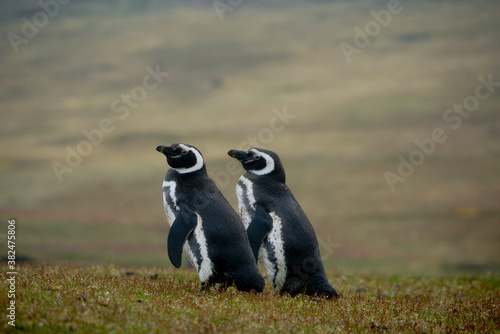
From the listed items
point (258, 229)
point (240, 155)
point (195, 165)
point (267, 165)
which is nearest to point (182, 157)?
point (195, 165)

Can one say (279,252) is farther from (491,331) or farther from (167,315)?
(491,331)

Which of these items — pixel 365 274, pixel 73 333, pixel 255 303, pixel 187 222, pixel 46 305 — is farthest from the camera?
pixel 365 274

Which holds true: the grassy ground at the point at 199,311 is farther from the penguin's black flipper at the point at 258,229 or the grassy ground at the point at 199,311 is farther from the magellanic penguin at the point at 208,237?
the penguin's black flipper at the point at 258,229

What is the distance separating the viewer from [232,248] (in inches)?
404

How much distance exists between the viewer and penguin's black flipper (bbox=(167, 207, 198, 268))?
10.1 meters

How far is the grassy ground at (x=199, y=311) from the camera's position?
7.65 m

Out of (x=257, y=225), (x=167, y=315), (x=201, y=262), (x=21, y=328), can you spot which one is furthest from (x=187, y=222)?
(x=21, y=328)

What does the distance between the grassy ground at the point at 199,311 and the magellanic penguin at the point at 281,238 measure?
0.47m

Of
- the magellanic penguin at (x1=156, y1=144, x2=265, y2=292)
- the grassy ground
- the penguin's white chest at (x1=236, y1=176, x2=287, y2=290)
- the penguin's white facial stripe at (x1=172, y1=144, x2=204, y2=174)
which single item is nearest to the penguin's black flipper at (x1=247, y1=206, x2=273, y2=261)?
the penguin's white chest at (x1=236, y1=176, x2=287, y2=290)

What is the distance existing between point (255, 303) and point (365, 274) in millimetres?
9631

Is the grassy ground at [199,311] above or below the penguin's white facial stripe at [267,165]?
below

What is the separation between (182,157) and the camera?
1087 cm

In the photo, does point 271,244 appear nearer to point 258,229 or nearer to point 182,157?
point 258,229

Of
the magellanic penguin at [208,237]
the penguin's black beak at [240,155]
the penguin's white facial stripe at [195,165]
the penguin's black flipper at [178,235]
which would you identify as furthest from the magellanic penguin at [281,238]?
the penguin's black flipper at [178,235]
